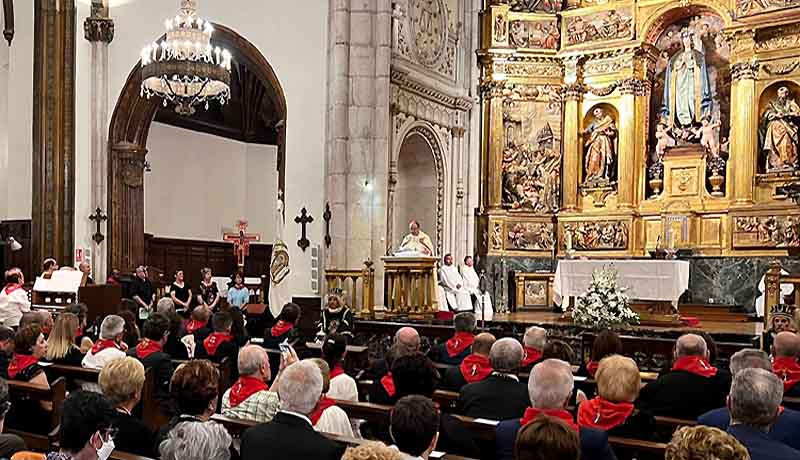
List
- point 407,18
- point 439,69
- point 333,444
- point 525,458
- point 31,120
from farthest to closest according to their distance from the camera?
point 31,120 < point 439,69 < point 407,18 < point 333,444 < point 525,458

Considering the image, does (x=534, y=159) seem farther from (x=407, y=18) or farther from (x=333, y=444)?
(x=333, y=444)

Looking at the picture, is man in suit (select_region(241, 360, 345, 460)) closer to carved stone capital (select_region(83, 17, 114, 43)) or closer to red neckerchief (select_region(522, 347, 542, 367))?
red neckerchief (select_region(522, 347, 542, 367))

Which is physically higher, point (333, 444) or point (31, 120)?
point (31, 120)

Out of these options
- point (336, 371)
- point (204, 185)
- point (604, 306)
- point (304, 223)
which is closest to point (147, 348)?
point (336, 371)

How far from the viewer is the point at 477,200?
16547 mm

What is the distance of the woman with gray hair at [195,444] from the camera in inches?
124

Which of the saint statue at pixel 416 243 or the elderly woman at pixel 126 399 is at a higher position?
the saint statue at pixel 416 243

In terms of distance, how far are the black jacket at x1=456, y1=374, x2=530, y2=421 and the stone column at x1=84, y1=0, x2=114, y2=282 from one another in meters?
13.3

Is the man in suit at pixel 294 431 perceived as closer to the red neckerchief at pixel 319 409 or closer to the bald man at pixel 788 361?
the red neckerchief at pixel 319 409

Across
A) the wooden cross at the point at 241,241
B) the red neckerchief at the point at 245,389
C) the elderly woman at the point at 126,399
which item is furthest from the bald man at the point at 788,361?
the wooden cross at the point at 241,241

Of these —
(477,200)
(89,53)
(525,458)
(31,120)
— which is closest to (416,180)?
(477,200)

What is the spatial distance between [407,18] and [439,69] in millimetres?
1625

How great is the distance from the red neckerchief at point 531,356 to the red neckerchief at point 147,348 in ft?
9.13

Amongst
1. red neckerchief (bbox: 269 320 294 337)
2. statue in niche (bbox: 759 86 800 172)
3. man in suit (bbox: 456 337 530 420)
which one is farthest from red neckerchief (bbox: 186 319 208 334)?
statue in niche (bbox: 759 86 800 172)
